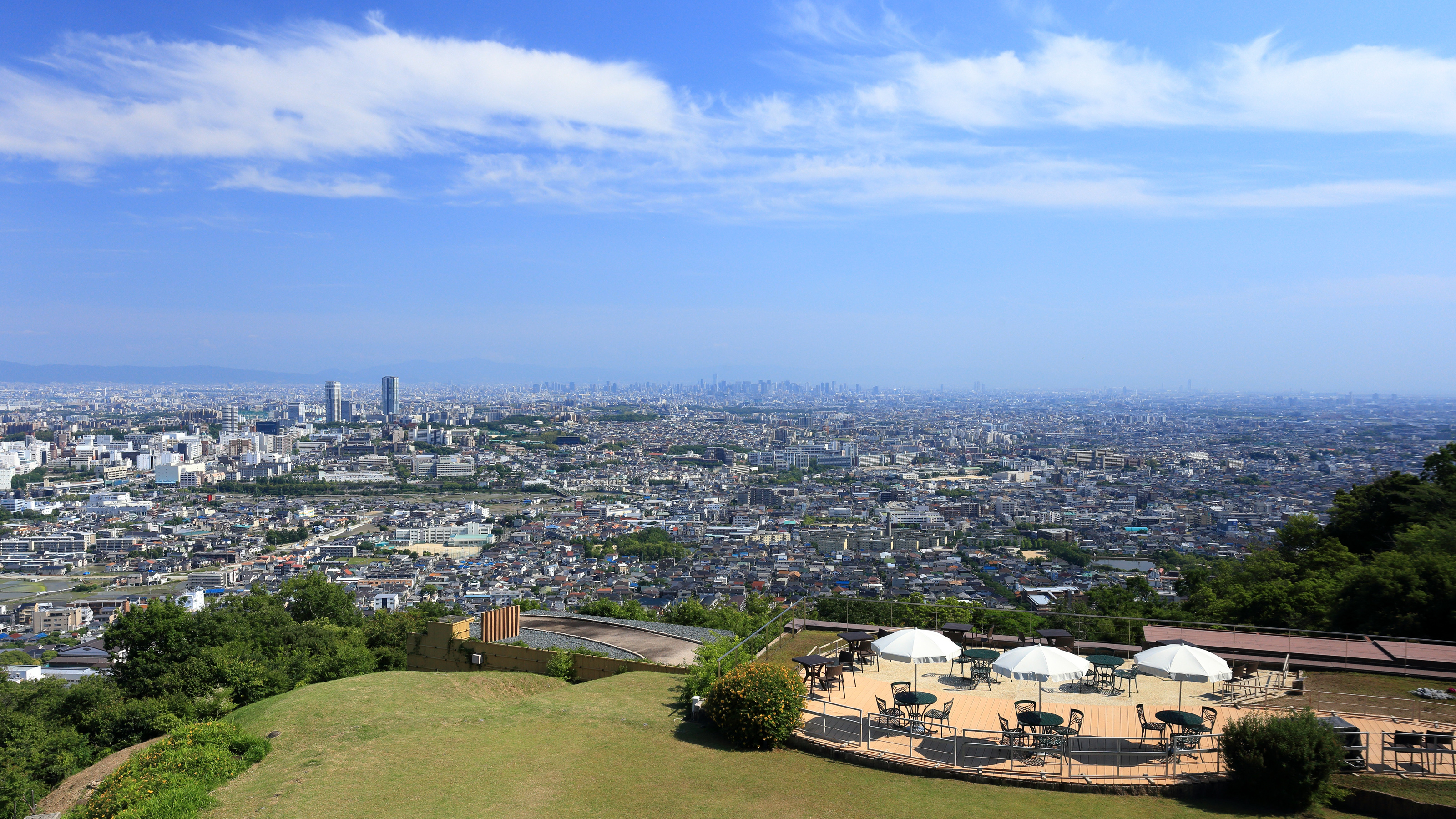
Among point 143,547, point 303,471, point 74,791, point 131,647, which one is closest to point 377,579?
point 143,547

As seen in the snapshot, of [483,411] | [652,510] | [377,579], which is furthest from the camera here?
[483,411]

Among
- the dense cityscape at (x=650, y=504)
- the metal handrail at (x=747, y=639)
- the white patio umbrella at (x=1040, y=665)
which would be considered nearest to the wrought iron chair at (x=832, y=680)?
the metal handrail at (x=747, y=639)

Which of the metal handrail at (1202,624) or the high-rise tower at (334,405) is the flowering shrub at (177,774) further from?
the high-rise tower at (334,405)

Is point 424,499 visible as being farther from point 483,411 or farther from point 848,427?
point 483,411

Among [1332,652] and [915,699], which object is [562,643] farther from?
[1332,652]

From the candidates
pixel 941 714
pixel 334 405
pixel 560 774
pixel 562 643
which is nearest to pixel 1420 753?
pixel 941 714

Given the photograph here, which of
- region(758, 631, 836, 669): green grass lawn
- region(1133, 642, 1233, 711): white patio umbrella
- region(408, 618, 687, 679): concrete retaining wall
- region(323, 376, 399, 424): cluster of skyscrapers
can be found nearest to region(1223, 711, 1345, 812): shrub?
region(1133, 642, 1233, 711): white patio umbrella

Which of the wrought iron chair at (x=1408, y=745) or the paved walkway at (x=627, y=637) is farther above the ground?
the wrought iron chair at (x=1408, y=745)
